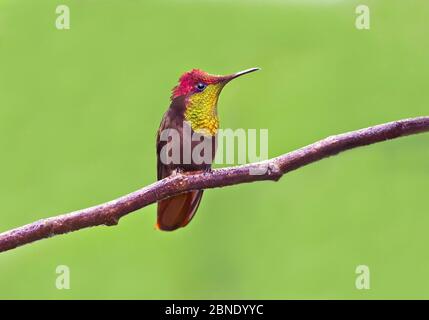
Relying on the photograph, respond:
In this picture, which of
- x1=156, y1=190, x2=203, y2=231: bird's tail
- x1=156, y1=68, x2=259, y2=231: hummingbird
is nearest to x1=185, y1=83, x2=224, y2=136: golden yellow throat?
x1=156, y1=68, x2=259, y2=231: hummingbird

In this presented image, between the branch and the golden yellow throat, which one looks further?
the golden yellow throat

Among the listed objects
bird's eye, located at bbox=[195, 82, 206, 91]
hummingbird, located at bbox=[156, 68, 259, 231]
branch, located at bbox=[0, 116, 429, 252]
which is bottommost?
branch, located at bbox=[0, 116, 429, 252]

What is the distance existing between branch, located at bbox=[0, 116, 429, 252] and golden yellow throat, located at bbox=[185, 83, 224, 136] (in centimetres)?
35

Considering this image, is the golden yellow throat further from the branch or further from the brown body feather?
the branch

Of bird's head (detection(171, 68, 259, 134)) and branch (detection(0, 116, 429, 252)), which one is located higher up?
bird's head (detection(171, 68, 259, 134))

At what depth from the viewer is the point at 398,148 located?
1.91m

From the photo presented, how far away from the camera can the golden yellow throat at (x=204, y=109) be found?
1.57 metres

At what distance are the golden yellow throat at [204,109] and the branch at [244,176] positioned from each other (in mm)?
350

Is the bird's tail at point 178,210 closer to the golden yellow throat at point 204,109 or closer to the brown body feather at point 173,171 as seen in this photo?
the brown body feather at point 173,171

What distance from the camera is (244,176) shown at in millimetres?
1224

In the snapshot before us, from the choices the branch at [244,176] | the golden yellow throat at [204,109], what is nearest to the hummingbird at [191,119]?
the golden yellow throat at [204,109]

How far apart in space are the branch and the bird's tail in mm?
408

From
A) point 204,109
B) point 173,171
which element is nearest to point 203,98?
point 204,109

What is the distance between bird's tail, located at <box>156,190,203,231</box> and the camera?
65.0 inches
